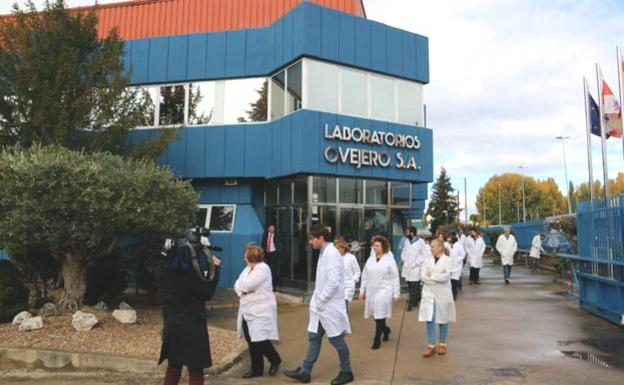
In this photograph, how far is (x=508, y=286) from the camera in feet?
52.6

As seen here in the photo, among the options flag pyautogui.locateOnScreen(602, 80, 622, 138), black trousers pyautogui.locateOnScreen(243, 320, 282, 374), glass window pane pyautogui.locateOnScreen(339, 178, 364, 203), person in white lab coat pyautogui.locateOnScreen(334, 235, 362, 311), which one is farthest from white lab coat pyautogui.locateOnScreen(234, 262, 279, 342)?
flag pyautogui.locateOnScreen(602, 80, 622, 138)

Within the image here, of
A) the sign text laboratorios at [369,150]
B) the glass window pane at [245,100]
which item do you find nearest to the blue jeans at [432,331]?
the sign text laboratorios at [369,150]

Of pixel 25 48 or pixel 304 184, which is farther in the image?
pixel 304 184

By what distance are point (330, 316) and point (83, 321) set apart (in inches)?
173

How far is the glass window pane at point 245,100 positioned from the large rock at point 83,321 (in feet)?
26.4

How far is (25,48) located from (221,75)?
550 centimetres

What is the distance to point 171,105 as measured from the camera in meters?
15.8

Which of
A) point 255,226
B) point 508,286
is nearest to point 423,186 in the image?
point 508,286

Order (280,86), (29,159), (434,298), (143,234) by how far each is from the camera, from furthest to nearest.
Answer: (280,86)
(143,234)
(29,159)
(434,298)

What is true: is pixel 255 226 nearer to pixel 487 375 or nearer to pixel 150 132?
pixel 150 132

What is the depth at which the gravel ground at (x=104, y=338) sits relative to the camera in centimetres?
726

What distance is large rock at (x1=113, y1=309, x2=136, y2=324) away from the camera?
8.87 meters

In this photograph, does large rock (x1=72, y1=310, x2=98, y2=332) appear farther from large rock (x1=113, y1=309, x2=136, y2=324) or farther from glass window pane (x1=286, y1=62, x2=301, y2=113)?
glass window pane (x1=286, y1=62, x2=301, y2=113)

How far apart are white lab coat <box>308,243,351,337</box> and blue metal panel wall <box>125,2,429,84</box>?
847cm
